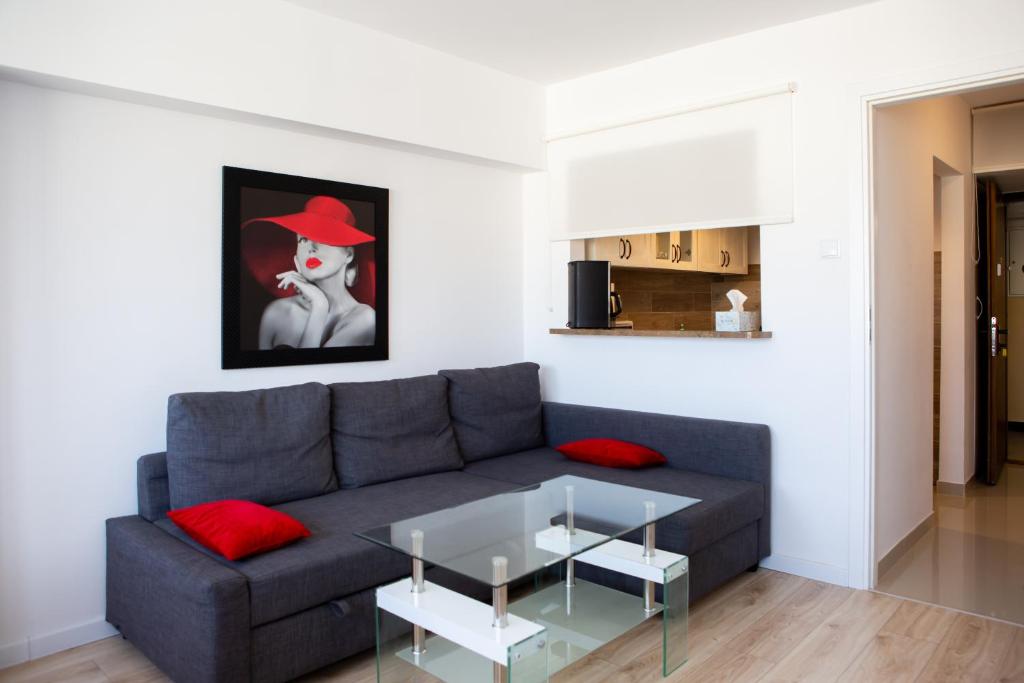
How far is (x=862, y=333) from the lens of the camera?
3.29 meters

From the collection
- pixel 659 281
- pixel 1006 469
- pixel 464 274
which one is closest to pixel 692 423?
pixel 464 274

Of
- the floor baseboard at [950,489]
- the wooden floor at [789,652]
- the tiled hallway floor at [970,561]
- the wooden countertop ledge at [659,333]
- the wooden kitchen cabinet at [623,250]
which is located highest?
the wooden kitchen cabinet at [623,250]

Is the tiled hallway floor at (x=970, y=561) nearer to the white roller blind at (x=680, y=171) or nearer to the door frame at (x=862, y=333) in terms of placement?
the door frame at (x=862, y=333)

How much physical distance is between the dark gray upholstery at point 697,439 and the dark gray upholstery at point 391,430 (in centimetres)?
82

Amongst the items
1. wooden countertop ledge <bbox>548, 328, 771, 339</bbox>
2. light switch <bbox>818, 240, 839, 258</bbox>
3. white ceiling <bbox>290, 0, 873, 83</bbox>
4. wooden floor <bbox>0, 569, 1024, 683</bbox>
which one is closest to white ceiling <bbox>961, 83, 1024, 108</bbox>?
white ceiling <bbox>290, 0, 873, 83</bbox>

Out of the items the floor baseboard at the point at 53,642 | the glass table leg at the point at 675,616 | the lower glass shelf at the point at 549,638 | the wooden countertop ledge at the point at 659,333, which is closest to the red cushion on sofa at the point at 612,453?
the wooden countertop ledge at the point at 659,333

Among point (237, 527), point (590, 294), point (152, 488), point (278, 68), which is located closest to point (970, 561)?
point (590, 294)

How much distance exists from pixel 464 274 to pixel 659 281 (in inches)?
86.8

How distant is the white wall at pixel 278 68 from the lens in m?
2.62

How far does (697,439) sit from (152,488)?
95.5 inches

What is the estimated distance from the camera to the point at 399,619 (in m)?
2.27

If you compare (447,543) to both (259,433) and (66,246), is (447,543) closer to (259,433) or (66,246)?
(259,433)

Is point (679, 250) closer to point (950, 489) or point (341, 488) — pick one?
point (950, 489)

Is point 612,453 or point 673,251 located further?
point 673,251
